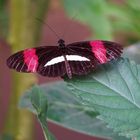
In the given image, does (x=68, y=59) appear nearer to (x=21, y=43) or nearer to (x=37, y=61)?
(x=37, y=61)

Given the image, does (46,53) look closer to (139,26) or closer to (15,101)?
(15,101)

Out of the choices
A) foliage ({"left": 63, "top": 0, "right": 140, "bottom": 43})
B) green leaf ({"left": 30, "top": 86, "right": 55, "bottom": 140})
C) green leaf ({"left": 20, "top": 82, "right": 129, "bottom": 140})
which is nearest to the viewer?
green leaf ({"left": 30, "top": 86, "right": 55, "bottom": 140})

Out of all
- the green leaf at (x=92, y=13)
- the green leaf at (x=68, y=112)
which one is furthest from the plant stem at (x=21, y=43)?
the green leaf at (x=92, y=13)

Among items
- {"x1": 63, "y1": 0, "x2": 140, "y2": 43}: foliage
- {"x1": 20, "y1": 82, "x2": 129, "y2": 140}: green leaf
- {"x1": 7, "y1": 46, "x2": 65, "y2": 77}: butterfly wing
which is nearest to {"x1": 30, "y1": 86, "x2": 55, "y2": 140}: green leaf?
{"x1": 7, "y1": 46, "x2": 65, "y2": 77}: butterfly wing

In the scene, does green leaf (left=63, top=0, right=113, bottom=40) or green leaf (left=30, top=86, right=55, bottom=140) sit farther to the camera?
green leaf (left=63, top=0, right=113, bottom=40)

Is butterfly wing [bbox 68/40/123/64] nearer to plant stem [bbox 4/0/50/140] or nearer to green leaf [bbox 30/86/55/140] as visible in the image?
green leaf [bbox 30/86/55/140]

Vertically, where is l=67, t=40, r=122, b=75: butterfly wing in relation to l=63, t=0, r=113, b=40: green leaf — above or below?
below
